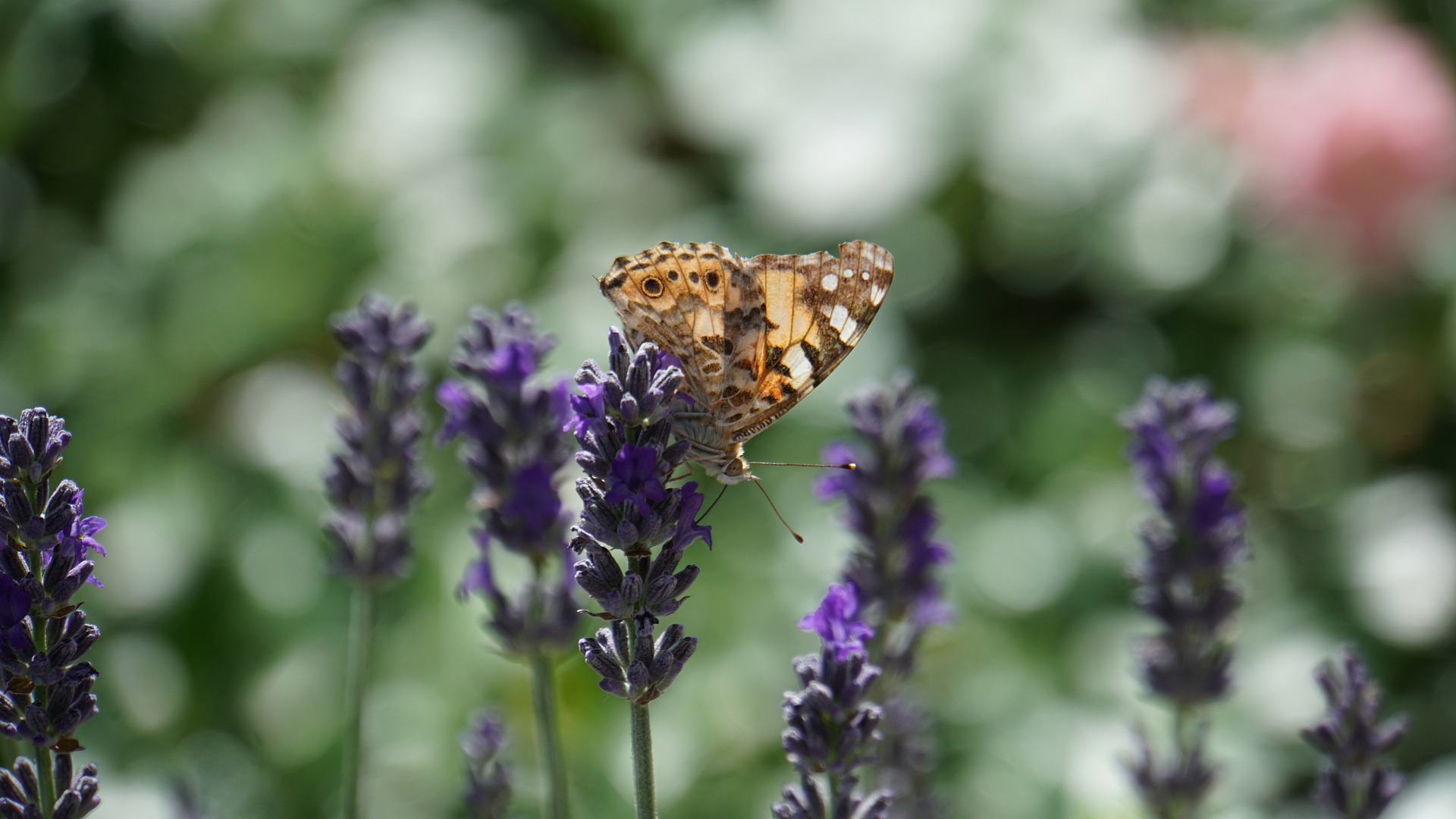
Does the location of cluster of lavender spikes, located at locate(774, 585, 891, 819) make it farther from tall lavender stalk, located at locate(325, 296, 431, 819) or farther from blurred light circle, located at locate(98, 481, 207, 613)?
blurred light circle, located at locate(98, 481, 207, 613)

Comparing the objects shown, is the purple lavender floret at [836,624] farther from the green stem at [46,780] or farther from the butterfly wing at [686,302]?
the green stem at [46,780]

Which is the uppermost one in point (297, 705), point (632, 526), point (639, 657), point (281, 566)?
point (281, 566)

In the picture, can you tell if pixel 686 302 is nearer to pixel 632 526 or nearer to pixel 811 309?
pixel 811 309

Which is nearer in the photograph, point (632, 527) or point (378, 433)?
point (632, 527)

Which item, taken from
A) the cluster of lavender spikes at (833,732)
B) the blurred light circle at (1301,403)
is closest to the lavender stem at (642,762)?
the cluster of lavender spikes at (833,732)

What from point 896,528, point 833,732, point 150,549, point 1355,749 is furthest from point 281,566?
point 1355,749

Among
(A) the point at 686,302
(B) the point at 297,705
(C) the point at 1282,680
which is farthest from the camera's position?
(C) the point at 1282,680
